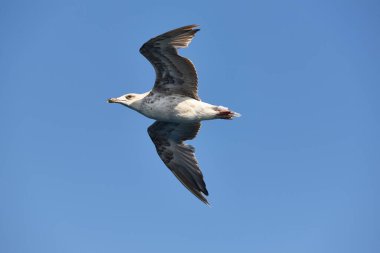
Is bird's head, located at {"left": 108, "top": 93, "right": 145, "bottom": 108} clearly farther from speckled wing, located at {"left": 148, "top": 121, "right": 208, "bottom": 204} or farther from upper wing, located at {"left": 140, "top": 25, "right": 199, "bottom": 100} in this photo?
speckled wing, located at {"left": 148, "top": 121, "right": 208, "bottom": 204}

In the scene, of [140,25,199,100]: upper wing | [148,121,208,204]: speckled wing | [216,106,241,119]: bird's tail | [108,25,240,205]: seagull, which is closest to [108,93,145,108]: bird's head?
[108,25,240,205]: seagull

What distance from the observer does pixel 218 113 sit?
16.8 m

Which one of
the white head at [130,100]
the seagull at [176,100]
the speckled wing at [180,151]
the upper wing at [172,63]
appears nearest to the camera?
the upper wing at [172,63]

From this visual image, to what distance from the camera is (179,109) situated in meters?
16.8

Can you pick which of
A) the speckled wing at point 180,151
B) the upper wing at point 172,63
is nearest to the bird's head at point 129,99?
the upper wing at point 172,63

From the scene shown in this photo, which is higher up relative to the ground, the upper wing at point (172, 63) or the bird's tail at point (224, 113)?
the upper wing at point (172, 63)

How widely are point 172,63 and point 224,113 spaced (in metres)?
2.14

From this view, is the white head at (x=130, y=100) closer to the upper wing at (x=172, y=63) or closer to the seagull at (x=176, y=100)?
the seagull at (x=176, y=100)

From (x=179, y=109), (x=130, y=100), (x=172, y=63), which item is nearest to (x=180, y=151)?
(x=179, y=109)

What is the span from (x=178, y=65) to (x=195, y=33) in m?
1.18

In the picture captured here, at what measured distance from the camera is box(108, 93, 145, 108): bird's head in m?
17.1

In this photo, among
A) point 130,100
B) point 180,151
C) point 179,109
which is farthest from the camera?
point 180,151

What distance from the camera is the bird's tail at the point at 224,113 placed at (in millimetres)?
16766

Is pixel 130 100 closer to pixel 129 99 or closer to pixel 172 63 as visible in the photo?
pixel 129 99
